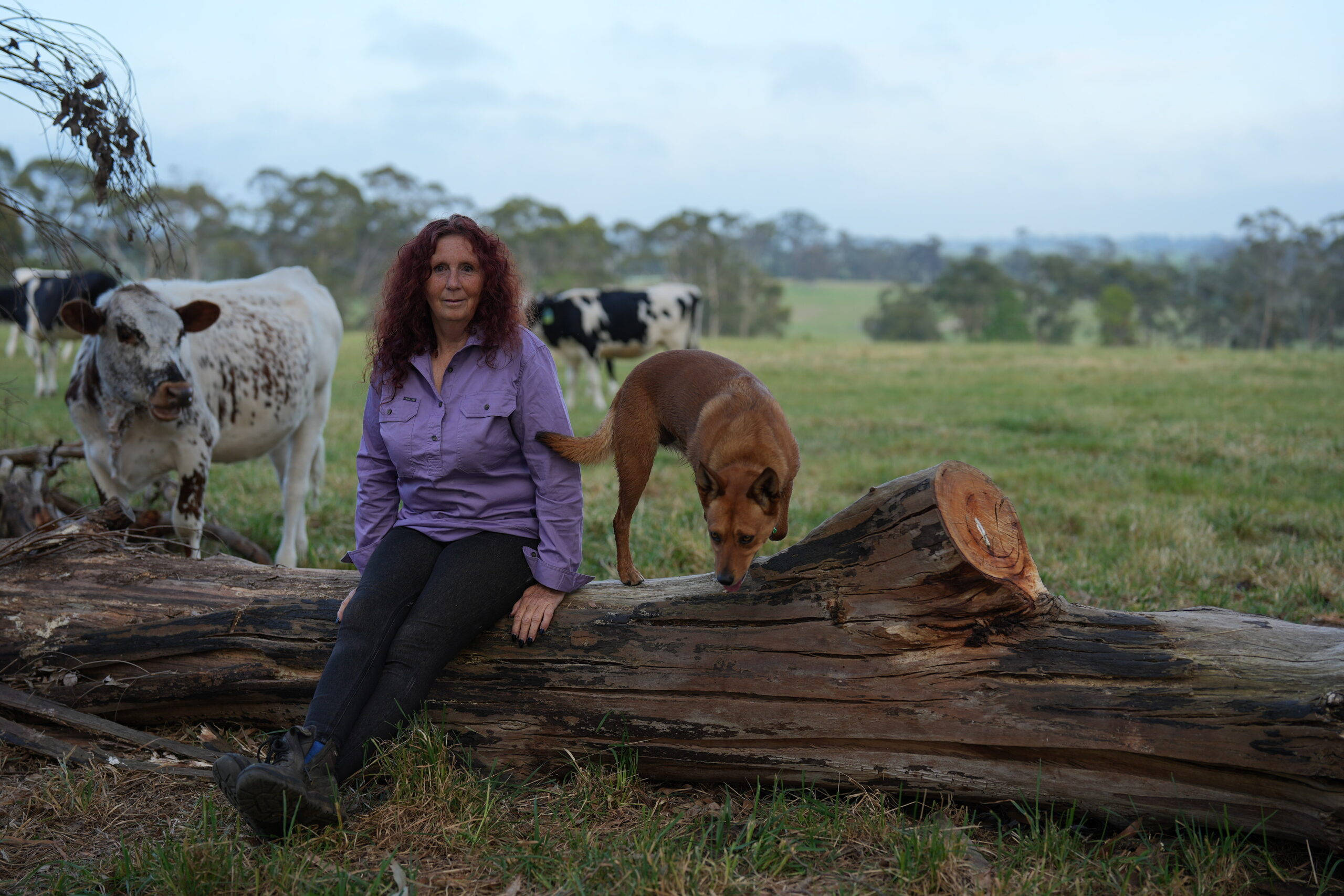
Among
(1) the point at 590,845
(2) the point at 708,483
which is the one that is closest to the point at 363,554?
(2) the point at 708,483

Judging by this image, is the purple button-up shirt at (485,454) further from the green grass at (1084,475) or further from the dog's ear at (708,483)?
the green grass at (1084,475)

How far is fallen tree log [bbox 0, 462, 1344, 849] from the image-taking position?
3055 millimetres

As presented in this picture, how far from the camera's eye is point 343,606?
373 cm

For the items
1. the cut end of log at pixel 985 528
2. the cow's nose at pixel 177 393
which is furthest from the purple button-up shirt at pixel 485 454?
the cow's nose at pixel 177 393

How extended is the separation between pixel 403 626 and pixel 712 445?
1.51 meters

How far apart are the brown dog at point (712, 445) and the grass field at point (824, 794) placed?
1.00 metres

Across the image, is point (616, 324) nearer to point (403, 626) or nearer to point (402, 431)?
point (402, 431)

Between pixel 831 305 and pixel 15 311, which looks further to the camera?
pixel 831 305

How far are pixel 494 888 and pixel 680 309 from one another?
50.9ft

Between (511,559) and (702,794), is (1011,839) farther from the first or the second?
(511,559)

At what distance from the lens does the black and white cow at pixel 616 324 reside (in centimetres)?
1766

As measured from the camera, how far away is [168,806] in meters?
3.57

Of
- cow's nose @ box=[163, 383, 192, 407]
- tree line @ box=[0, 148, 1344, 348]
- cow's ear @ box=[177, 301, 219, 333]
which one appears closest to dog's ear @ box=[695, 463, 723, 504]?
cow's nose @ box=[163, 383, 192, 407]

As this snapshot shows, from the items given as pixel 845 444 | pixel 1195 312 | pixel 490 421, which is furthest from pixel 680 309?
pixel 1195 312
